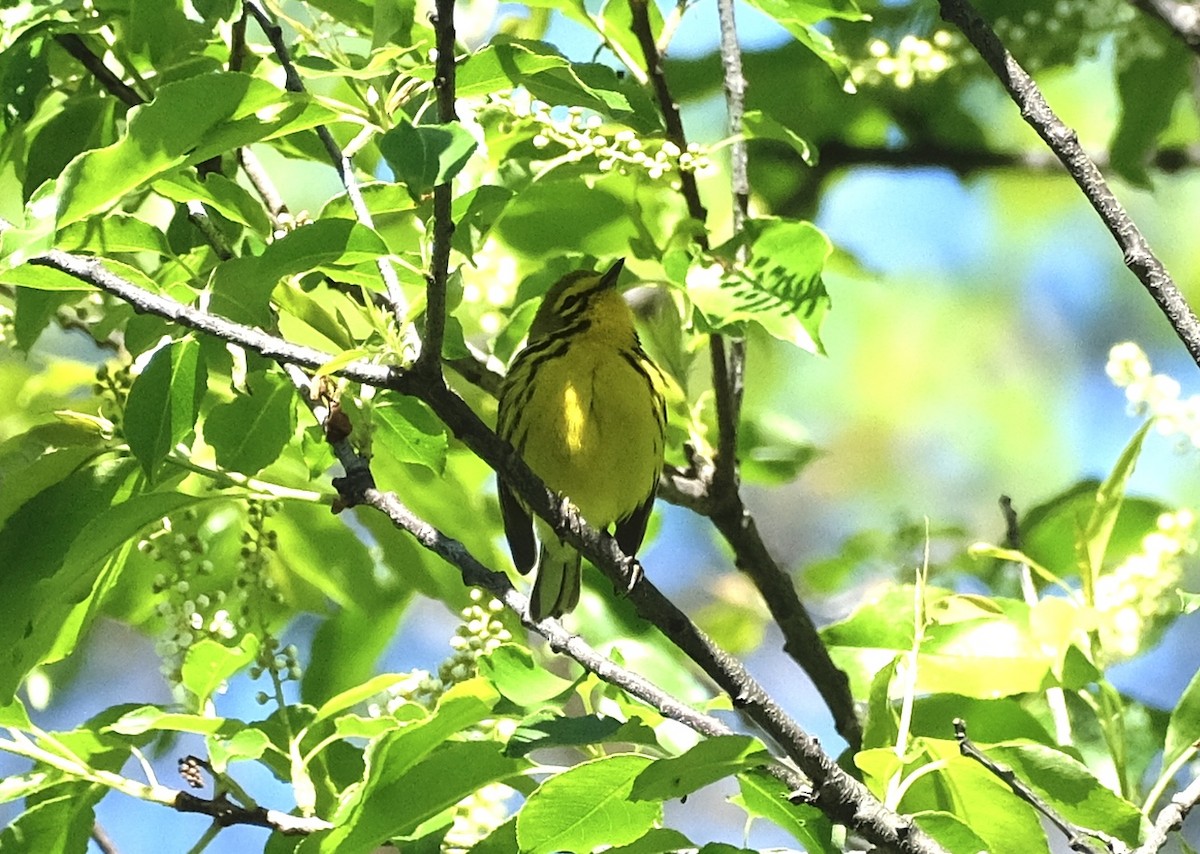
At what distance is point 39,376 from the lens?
7.57 ft

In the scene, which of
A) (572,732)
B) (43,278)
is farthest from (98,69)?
(572,732)

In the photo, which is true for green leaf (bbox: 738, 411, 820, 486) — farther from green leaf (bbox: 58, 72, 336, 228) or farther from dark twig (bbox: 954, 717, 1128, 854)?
green leaf (bbox: 58, 72, 336, 228)

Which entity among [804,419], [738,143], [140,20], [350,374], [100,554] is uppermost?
Result: [140,20]

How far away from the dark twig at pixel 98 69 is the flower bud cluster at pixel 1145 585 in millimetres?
1453

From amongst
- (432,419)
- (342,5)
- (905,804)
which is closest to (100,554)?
(432,419)

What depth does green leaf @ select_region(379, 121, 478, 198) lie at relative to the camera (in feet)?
4.08

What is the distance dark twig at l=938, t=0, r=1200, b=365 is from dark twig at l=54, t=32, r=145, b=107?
112 centimetres

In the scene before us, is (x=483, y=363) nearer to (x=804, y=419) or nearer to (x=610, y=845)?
(x=610, y=845)

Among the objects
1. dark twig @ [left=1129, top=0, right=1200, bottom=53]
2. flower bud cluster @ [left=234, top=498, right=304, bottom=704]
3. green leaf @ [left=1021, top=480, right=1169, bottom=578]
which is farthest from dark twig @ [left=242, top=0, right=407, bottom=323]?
dark twig @ [left=1129, top=0, right=1200, bottom=53]

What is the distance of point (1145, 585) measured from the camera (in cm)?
187

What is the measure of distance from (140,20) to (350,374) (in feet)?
2.26

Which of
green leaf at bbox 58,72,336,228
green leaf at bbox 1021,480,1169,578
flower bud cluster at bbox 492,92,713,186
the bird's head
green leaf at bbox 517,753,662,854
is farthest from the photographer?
the bird's head

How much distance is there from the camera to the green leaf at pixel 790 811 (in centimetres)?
161

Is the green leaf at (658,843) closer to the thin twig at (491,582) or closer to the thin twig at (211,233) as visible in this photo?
the thin twig at (491,582)
